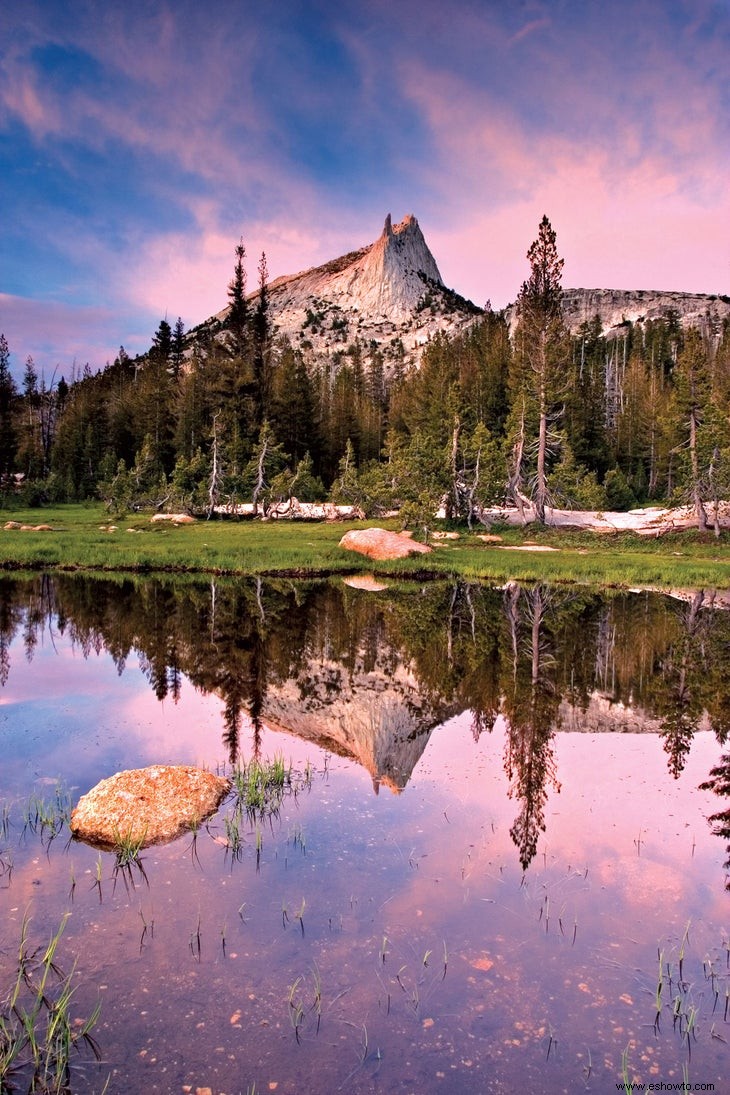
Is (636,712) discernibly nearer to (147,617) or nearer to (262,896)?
(262,896)

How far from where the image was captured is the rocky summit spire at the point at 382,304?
564 ft

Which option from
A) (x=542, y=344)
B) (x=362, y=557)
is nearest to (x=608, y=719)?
(x=362, y=557)

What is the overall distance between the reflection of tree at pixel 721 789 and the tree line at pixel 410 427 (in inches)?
1105

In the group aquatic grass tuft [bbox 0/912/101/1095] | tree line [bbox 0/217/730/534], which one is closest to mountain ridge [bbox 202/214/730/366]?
tree line [bbox 0/217/730/534]

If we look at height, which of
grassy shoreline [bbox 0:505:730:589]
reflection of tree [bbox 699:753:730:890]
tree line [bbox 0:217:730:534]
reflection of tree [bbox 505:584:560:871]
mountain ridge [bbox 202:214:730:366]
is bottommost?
reflection of tree [bbox 699:753:730:890]

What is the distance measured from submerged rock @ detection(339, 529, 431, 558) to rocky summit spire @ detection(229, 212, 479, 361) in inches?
5312

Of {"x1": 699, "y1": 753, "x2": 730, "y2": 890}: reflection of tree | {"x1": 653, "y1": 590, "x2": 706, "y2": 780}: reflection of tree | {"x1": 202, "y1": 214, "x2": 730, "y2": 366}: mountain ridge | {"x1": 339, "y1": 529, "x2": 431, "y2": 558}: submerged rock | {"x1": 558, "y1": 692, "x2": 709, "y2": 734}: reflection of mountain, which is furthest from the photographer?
{"x1": 202, "y1": 214, "x2": 730, "y2": 366}: mountain ridge

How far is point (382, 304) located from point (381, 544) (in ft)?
529

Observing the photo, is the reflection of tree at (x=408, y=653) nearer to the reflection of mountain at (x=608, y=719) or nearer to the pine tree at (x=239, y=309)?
the reflection of mountain at (x=608, y=719)

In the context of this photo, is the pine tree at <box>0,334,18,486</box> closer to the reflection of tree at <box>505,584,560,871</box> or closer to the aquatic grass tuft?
the reflection of tree at <box>505,584,560,871</box>

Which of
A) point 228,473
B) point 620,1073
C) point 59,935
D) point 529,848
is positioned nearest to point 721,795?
point 529,848

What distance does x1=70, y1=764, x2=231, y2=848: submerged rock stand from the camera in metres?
7.88

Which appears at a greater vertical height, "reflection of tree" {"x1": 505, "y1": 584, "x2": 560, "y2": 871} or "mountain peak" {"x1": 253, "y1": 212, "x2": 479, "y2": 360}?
"mountain peak" {"x1": 253, "y1": 212, "x2": 479, "y2": 360}

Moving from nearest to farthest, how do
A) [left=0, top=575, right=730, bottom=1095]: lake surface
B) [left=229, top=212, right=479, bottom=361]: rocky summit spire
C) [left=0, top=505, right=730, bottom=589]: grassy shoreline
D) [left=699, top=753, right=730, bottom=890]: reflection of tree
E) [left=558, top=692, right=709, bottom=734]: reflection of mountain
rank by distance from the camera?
1. [left=0, top=575, right=730, bottom=1095]: lake surface
2. [left=699, top=753, right=730, bottom=890]: reflection of tree
3. [left=558, top=692, right=709, bottom=734]: reflection of mountain
4. [left=0, top=505, right=730, bottom=589]: grassy shoreline
5. [left=229, top=212, right=479, bottom=361]: rocky summit spire
